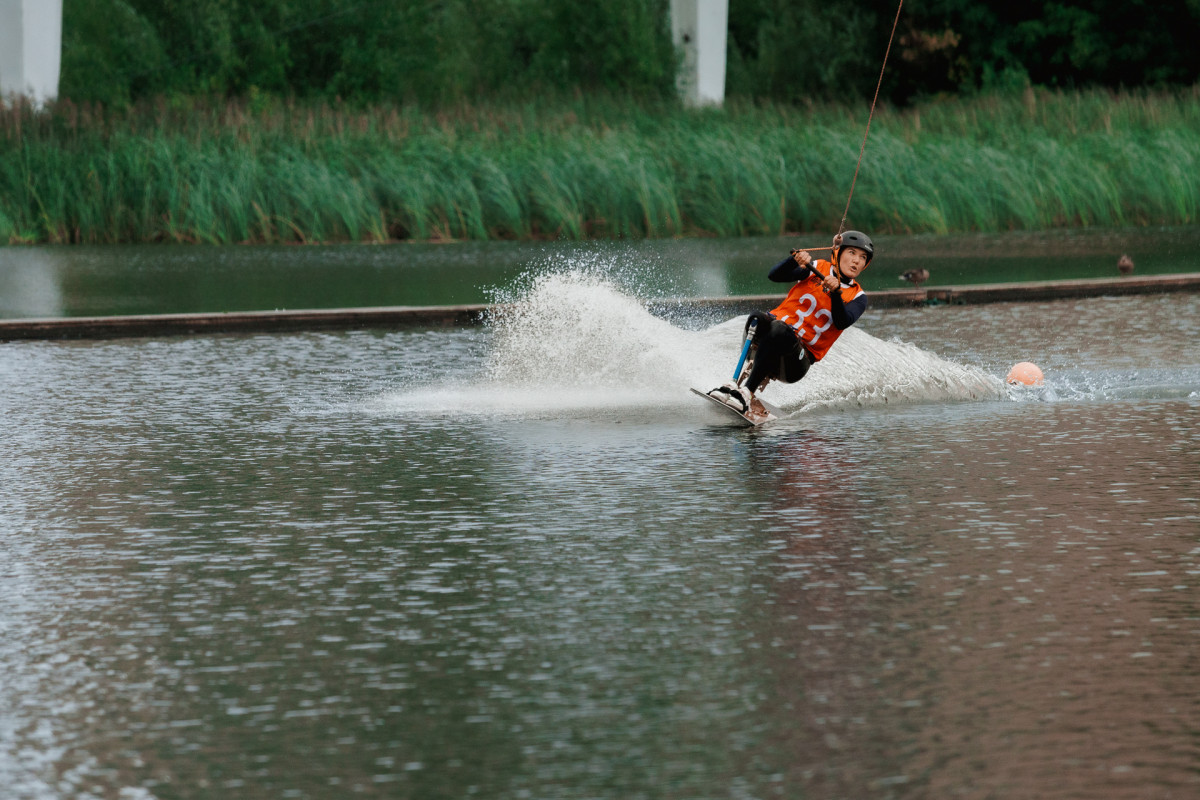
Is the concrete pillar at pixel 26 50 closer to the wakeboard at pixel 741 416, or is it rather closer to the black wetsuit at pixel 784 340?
the wakeboard at pixel 741 416

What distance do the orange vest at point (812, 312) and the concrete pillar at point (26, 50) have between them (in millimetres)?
23494

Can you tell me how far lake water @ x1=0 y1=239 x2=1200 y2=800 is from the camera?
5.04 metres

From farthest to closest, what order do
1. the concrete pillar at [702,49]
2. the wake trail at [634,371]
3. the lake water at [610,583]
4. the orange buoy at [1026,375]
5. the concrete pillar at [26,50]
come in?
1. the concrete pillar at [702,49]
2. the concrete pillar at [26,50]
3. the orange buoy at [1026,375]
4. the wake trail at [634,371]
5. the lake water at [610,583]

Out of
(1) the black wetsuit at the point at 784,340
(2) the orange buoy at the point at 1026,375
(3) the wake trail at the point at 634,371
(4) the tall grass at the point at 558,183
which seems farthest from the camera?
(4) the tall grass at the point at 558,183

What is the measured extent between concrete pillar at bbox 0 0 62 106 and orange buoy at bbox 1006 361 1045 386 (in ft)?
75.9

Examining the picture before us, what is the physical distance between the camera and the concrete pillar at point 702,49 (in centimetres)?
3875

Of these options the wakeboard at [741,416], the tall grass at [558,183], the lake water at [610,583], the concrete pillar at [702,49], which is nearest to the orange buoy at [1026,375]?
the lake water at [610,583]

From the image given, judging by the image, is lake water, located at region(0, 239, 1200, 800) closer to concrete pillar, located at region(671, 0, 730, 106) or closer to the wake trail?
the wake trail

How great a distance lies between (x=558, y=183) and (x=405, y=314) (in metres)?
8.91

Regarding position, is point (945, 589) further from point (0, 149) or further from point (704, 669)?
point (0, 149)

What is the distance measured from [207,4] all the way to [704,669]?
45.0 metres

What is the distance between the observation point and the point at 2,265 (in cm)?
2272

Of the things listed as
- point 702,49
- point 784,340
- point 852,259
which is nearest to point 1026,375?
point 852,259

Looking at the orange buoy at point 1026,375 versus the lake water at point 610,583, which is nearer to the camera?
the lake water at point 610,583
